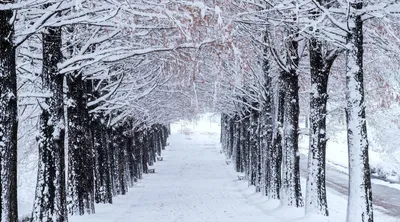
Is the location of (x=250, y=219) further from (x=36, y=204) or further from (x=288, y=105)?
(x=36, y=204)

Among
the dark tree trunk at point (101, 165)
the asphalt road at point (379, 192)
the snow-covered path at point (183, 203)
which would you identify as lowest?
the asphalt road at point (379, 192)

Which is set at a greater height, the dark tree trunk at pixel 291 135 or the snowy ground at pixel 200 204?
the dark tree trunk at pixel 291 135

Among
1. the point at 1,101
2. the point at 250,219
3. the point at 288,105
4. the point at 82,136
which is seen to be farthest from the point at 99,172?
the point at 1,101

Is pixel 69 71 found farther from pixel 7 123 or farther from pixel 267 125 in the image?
pixel 267 125

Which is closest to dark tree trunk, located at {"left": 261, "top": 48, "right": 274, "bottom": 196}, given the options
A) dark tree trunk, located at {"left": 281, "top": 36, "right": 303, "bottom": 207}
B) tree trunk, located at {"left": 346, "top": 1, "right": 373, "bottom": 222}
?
dark tree trunk, located at {"left": 281, "top": 36, "right": 303, "bottom": 207}

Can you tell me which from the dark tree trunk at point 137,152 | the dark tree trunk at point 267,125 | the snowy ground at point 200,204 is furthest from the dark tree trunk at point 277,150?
the dark tree trunk at point 137,152

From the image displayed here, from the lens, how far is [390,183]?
117 feet

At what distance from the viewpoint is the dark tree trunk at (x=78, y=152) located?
16188 millimetres

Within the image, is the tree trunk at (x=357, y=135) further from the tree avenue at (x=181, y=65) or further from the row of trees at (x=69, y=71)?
the row of trees at (x=69, y=71)

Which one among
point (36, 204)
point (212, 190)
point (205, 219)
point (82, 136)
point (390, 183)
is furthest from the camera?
point (390, 183)

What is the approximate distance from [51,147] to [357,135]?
6.72 metres

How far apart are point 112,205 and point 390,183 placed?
21.5 m

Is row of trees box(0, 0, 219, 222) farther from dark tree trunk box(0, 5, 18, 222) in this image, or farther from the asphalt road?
the asphalt road

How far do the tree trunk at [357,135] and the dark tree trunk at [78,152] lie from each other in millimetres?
8396
